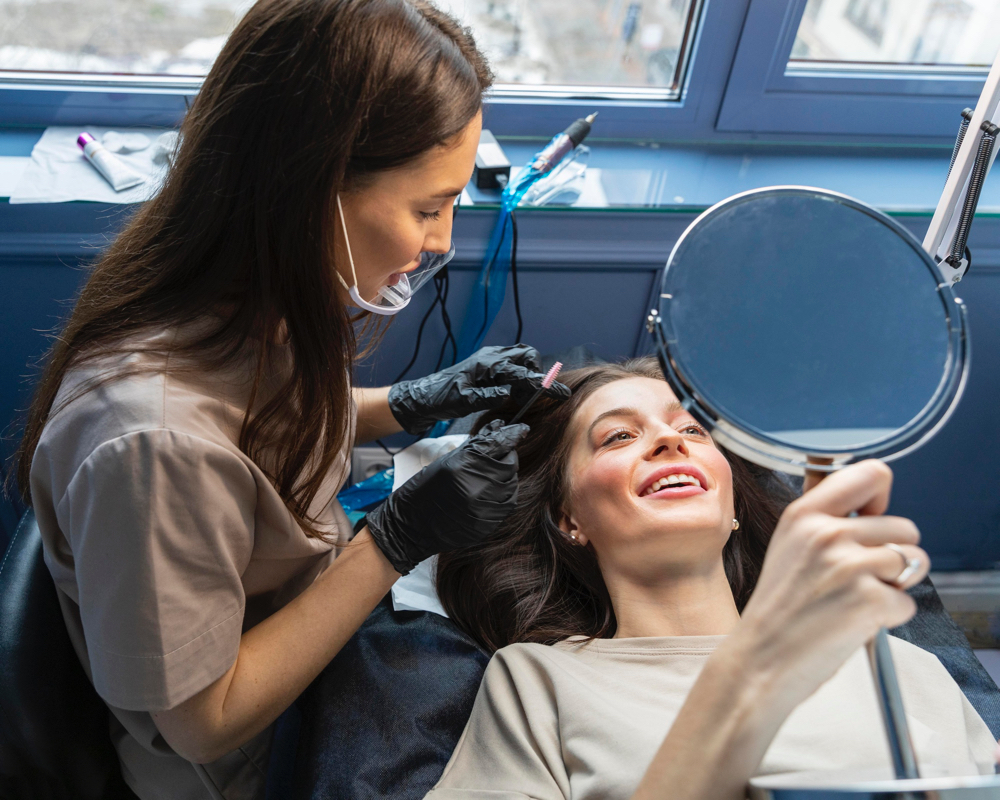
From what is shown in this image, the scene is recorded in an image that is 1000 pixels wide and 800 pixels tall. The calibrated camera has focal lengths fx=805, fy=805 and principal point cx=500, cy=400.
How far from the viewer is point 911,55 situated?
80.8 inches

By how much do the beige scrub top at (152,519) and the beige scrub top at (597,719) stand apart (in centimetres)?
39

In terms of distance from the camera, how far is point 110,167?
1.72 m

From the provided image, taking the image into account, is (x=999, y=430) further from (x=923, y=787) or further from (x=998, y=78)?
(x=923, y=787)

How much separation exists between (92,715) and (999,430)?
217 centimetres

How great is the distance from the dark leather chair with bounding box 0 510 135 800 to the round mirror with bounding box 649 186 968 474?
884 millimetres

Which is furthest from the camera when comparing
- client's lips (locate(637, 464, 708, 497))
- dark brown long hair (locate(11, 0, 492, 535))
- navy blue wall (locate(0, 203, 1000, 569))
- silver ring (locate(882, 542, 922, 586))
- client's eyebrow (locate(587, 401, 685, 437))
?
navy blue wall (locate(0, 203, 1000, 569))

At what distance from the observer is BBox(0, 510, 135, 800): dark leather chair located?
100 centimetres

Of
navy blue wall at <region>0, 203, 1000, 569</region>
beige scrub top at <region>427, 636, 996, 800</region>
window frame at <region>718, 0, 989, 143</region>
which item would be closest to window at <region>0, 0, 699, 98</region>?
window frame at <region>718, 0, 989, 143</region>

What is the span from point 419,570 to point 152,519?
74 centimetres

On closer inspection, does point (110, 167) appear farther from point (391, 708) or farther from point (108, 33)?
point (391, 708)

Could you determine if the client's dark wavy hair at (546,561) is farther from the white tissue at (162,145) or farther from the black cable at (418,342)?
the white tissue at (162,145)

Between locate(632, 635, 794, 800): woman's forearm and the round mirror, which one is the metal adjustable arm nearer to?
Answer: the round mirror

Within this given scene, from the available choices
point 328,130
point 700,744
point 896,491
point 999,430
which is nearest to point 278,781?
point 700,744

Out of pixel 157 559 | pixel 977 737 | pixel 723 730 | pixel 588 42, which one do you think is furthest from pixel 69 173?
pixel 977 737
